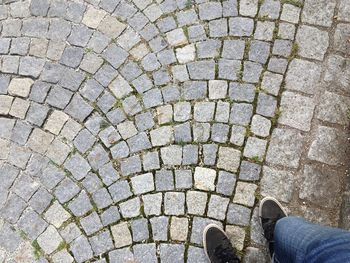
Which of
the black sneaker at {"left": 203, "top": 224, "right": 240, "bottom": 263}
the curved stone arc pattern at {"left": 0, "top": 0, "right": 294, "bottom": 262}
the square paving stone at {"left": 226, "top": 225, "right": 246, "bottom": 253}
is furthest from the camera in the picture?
the curved stone arc pattern at {"left": 0, "top": 0, "right": 294, "bottom": 262}

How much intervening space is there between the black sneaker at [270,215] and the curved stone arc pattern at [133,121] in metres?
0.15

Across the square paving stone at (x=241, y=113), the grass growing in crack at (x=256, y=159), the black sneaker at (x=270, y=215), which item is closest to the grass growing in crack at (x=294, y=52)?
the square paving stone at (x=241, y=113)

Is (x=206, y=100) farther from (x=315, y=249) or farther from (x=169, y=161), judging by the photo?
(x=315, y=249)

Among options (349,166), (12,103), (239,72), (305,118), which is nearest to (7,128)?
(12,103)

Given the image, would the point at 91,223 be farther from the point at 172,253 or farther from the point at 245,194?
the point at 245,194

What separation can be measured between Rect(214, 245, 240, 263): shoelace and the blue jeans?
1.23ft

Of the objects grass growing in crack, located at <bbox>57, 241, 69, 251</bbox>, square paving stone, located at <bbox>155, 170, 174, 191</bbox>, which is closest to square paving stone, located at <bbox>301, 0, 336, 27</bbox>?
square paving stone, located at <bbox>155, 170, 174, 191</bbox>

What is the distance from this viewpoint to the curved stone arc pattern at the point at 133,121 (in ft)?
13.1

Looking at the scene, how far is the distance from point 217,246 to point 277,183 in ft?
2.44

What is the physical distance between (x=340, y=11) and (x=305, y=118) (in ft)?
3.69

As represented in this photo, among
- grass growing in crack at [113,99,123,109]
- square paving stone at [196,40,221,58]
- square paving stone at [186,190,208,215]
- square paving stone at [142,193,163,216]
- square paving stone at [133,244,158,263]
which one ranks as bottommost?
→ square paving stone at [133,244,158,263]

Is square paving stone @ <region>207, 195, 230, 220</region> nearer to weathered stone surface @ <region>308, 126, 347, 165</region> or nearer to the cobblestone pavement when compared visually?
the cobblestone pavement

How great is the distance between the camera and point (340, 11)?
178 inches

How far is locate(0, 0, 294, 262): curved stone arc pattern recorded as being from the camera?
400cm
